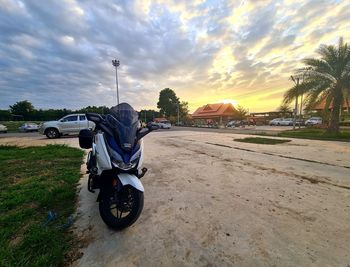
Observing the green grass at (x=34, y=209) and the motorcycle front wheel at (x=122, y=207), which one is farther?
the motorcycle front wheel at (x=122, y=207)

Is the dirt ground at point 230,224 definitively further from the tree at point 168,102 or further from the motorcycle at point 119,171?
the tree at point 168,102

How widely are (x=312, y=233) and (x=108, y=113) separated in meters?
3.22

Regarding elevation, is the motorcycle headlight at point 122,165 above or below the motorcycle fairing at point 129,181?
above

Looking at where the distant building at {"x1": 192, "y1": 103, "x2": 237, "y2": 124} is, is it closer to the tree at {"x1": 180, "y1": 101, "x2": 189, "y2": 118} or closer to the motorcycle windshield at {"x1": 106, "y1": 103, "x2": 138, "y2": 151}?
the tree at {"x1": 180, "y1": 101, "x2": 189, "y2": 118}

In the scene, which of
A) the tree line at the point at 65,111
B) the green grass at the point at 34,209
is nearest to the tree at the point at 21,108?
the tree line at the point at 65,111

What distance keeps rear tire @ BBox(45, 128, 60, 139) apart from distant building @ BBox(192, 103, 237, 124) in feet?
115

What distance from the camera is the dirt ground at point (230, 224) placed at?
2.04 meters

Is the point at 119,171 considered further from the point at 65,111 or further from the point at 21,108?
the point at 21,108

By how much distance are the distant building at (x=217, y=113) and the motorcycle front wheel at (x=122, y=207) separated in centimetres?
4383

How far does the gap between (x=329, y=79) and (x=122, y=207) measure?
16.2 metres

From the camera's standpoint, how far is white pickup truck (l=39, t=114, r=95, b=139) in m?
14.4

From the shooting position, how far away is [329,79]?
13375mm

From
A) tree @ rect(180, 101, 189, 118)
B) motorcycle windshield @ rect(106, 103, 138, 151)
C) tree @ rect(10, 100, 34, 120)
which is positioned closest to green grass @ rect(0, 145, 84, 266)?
motorcycle windshield @ rect(106, 103, 138, 151)

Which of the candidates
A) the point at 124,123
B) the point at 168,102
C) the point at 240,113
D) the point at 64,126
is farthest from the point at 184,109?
the point at 124,123
